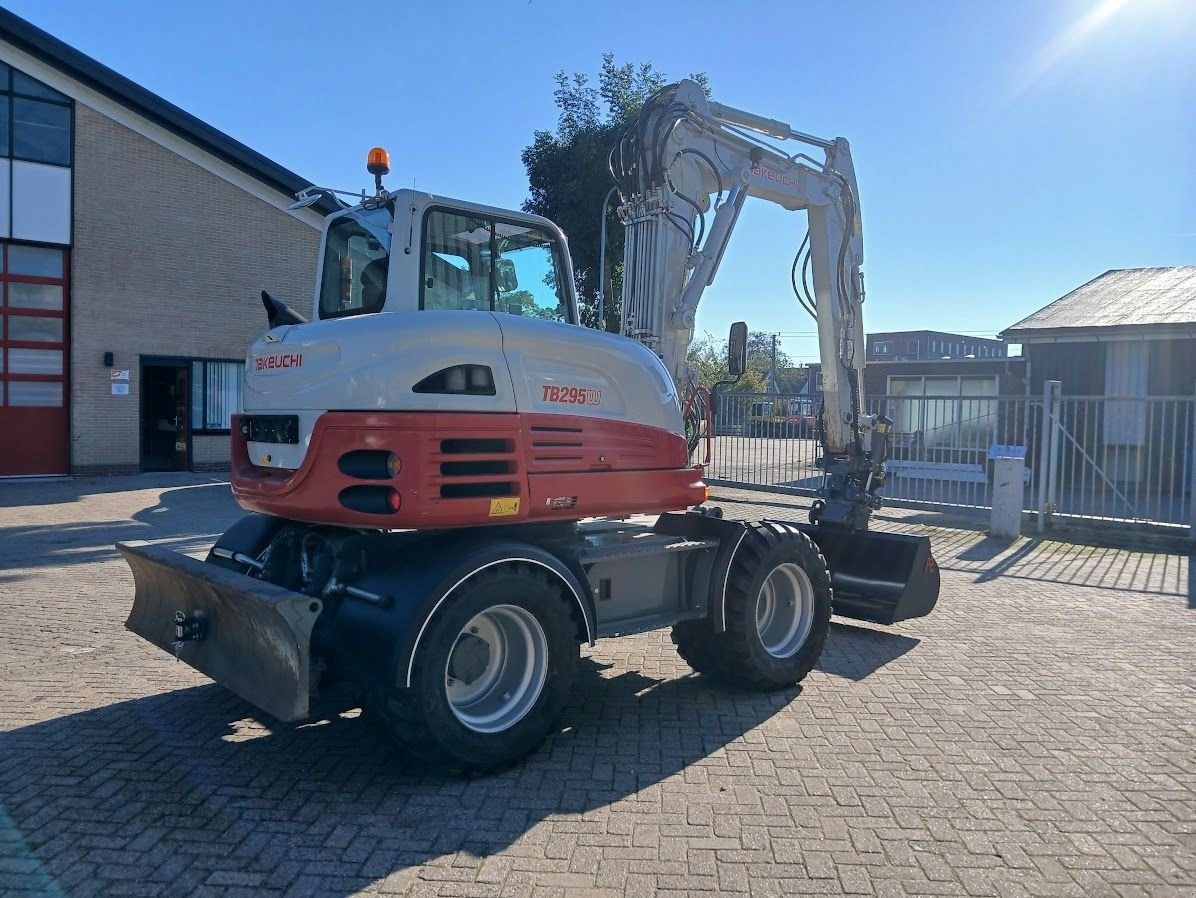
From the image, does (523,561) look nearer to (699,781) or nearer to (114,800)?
(699,781)

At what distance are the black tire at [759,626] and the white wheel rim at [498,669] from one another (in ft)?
4.80

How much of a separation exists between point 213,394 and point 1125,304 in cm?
2031

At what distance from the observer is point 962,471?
1419 centimetres

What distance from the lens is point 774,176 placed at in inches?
288

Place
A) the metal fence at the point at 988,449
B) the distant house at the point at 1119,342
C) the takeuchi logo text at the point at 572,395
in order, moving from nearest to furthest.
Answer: the takeuchi logo text at the point at 572,395 < the metal fence at the point at 988,449 < the distant house at the point at 1119,342

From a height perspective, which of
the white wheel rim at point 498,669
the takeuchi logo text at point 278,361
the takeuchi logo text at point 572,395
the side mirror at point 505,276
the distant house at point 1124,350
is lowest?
the white wheel rim at point 498,669

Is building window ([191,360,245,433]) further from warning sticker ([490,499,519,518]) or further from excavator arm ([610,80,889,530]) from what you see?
warning sticker ([490,499,519,518])

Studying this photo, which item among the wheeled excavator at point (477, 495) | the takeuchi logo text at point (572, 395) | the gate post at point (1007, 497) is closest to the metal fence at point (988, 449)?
the gate post at point (1007, 497)

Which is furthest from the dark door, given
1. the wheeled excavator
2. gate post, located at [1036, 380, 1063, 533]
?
gate post, located at [1036, 380, 1063, 533]

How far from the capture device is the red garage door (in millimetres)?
17125

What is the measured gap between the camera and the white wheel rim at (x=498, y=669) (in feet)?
14.5

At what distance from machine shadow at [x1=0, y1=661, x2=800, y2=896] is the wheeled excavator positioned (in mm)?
297

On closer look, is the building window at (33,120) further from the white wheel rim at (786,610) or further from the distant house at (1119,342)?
the distant house at (1119,342)

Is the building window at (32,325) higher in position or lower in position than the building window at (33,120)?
lower
